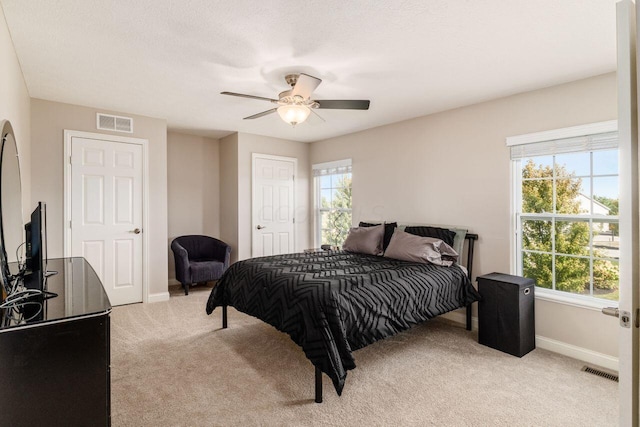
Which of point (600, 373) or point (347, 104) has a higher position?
point (347, 104)

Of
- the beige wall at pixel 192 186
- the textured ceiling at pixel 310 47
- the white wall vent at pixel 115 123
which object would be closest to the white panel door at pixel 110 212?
the white wall vent at pixel 115 123

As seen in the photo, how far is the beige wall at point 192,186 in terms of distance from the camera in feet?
17.8

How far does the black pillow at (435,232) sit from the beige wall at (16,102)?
384 cm

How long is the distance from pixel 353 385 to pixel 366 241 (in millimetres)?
1931

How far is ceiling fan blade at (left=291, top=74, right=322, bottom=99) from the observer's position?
8.55 feet

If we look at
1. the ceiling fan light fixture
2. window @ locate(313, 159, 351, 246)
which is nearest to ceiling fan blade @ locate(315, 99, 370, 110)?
the ceiling fan light fixture

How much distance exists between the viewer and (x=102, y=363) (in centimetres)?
144

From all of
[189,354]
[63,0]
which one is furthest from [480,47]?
[189,354]

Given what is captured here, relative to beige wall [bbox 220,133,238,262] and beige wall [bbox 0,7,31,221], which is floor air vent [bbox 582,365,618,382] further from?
beige wall [bbox 0,7,31,221]

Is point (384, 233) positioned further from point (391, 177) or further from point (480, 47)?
point (480, 47)

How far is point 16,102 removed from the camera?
2711 mm

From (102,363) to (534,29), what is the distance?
3149 millimetres

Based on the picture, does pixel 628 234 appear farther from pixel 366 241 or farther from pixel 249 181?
pixel 249 181

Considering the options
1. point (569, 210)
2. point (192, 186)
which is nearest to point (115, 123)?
point (192, 186)
